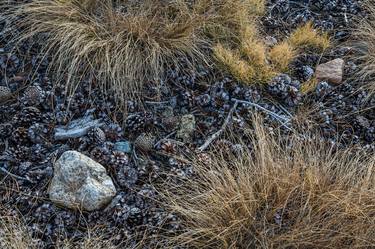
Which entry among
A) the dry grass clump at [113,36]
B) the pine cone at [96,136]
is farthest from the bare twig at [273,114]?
the pine cone at [96,136]

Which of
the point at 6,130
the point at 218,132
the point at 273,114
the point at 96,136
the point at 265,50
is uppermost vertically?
the point at 265,50

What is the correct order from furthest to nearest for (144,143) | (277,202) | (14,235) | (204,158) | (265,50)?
(265,50) < (144,143) < (204,158) < (277,202) < (14,235)

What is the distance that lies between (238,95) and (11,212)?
51.1 inches

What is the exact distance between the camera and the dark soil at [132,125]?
2439 mm

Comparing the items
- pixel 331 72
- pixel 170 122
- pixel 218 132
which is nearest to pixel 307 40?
pixel 331 72

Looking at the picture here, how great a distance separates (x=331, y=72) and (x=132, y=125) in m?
1.18

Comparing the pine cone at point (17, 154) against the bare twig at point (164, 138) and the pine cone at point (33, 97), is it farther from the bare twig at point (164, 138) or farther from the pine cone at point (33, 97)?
the bare twig at point (164, 138)

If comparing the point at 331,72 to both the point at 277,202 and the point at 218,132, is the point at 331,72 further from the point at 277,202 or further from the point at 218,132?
the point at 277,202

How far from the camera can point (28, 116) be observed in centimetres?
276

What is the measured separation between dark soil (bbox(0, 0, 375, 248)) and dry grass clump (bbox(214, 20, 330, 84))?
0.07m

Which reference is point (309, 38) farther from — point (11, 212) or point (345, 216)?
point (11, 212)

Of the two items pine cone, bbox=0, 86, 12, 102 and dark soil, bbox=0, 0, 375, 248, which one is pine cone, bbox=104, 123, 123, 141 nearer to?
dark soil, bbox=0, 0, 375, 248

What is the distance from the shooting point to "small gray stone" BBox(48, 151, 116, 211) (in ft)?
8.03

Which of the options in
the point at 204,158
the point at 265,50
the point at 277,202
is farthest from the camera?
the point at 265,50
